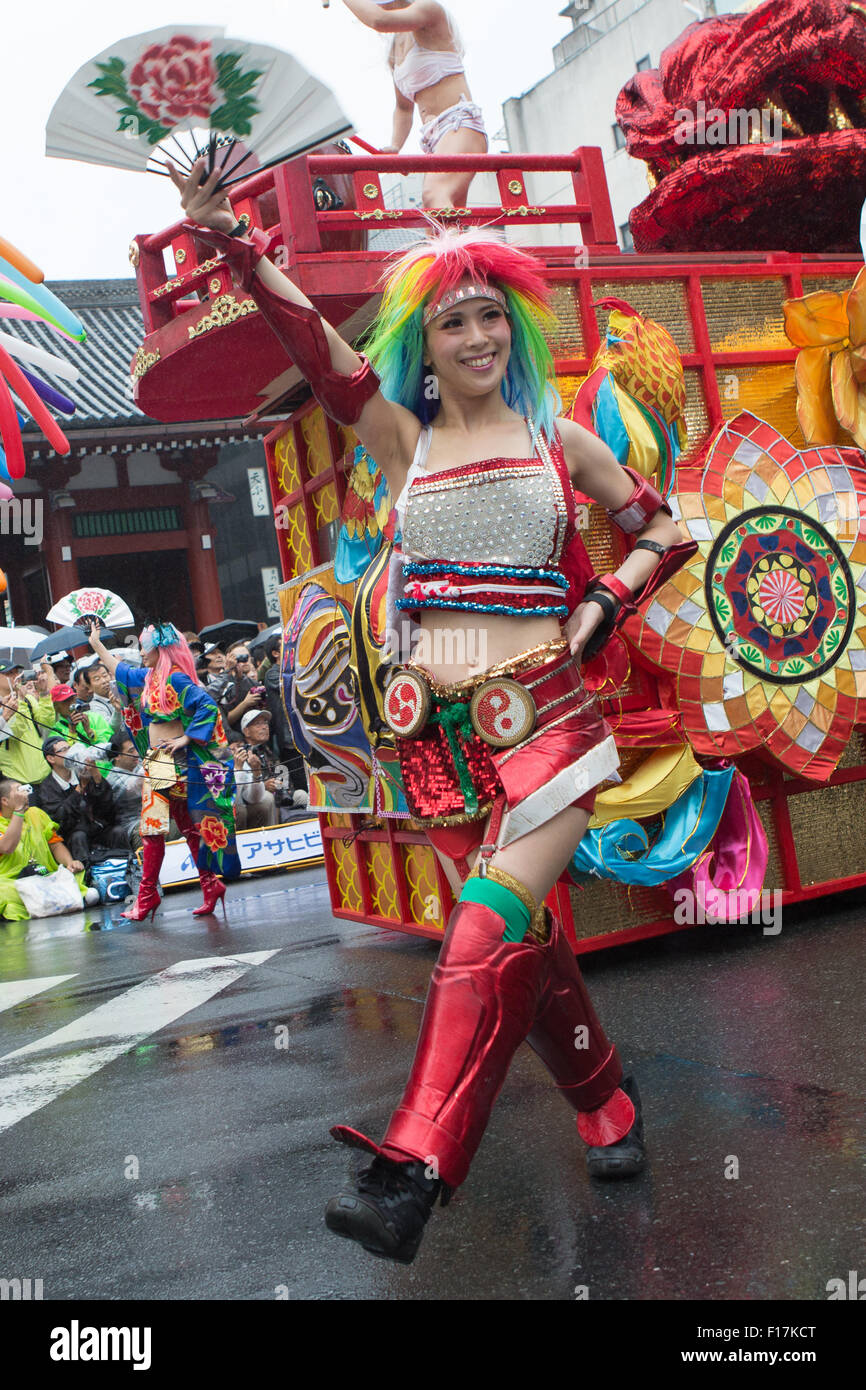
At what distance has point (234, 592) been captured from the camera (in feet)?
67.7

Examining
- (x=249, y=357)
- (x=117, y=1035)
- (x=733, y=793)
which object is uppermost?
(x=249, y=357)

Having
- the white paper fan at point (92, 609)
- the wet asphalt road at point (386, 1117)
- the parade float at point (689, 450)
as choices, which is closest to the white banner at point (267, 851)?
the white paper fan at point (92, 609)

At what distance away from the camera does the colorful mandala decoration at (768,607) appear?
467cm

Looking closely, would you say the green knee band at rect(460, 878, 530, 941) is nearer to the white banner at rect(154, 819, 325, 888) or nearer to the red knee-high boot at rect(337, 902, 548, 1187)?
the red knee-high boot at rect(337, 902, 548, 1187)

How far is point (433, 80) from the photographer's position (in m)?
5.14

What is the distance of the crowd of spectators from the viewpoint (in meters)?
9.53

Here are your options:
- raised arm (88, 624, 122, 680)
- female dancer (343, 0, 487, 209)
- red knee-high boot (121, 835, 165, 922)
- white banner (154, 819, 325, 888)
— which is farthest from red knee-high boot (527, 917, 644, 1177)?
raised arm (88, 624, 122, 680)

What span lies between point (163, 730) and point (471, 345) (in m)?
5.58

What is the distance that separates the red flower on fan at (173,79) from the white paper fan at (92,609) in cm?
868

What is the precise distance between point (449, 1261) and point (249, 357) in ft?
11.9

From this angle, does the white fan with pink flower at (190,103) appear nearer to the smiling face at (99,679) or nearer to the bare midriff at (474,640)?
the bare midriff at (474,640)

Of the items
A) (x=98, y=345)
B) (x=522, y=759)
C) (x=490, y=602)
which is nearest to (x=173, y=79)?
(x=490, y=602)

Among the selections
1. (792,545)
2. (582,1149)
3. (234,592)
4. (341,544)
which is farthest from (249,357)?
(234,592)
